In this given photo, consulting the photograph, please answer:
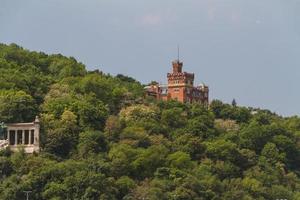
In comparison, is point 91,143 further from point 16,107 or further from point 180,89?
point 180,89

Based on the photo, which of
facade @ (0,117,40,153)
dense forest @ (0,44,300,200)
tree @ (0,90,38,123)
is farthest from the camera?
tree @ (0,90,38,123)

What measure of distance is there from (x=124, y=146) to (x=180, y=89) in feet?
199

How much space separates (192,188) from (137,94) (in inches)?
1668

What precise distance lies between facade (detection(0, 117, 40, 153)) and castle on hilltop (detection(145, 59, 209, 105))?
55141 millimetres

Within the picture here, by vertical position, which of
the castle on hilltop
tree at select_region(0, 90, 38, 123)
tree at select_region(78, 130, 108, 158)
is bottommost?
tree at select_region(78, 130, 108, 158)

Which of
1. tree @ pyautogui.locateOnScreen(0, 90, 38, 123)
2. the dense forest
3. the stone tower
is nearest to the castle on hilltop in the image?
the stone tower

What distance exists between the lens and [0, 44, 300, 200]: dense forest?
112062 mm

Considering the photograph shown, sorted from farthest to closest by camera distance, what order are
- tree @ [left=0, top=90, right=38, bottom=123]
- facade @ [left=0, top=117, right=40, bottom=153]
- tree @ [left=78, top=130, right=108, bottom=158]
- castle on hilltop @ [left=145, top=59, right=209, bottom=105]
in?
castle on hilltop @ [left=145, top=59, right=209, bottom=105] → tree @ [left=0, top=90, right=38, bottom=123] → facade @ [left=0, top=117, right=40, bottom=153] → tree @ [left=78, top=130, right=108, bottom=158]

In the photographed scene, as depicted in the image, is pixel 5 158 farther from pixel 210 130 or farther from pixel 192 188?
pixel 210 130

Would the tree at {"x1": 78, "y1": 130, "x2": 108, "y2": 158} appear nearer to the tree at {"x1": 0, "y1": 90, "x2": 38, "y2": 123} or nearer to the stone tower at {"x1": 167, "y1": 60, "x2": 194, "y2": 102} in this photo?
the tree at {"x1": 0, "y1": 90, "x2": 38, "y2": 123}

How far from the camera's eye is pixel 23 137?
409 feet

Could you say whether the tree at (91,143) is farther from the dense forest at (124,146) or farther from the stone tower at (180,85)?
the stone tower at (180,85)

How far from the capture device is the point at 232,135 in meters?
142

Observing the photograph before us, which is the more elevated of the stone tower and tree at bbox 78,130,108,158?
the stone tower
